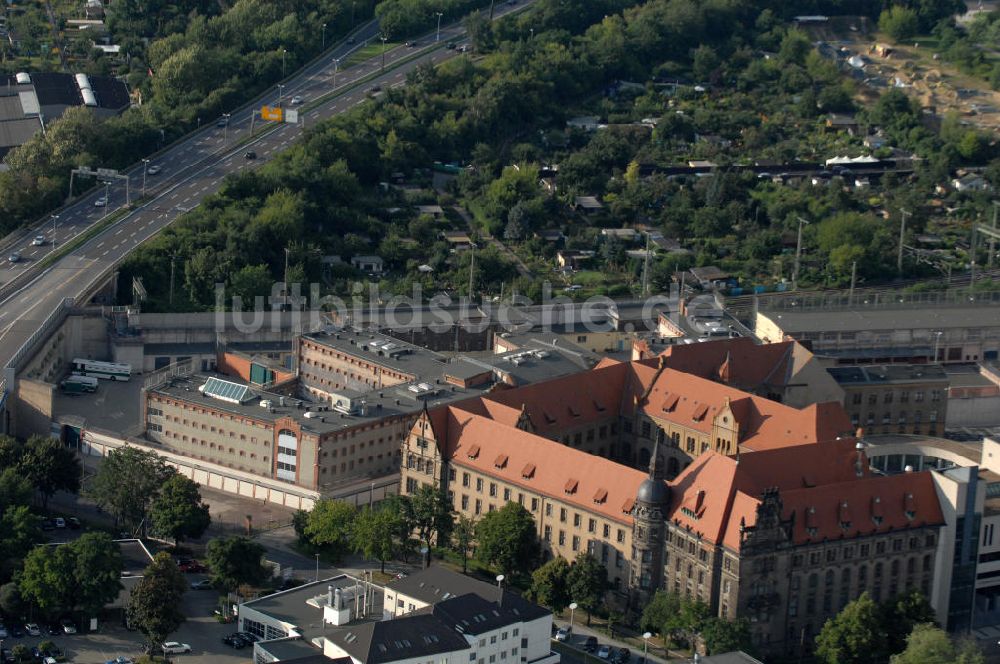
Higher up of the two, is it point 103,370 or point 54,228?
point 54,228

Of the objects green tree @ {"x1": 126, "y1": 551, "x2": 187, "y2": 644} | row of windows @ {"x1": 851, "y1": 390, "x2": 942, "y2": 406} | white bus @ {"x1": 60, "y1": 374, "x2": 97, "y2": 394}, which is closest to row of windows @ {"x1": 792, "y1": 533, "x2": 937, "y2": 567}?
row of windows @ {"x1": 851, "y1": 390, "x2": 942, "y2": 406}

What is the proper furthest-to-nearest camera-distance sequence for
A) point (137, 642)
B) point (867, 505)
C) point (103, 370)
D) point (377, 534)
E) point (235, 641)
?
1. point (103, 370)
2. point (377, 534)
3. point (867, 505)
4. point (137, 642)
5. point (235, 641)

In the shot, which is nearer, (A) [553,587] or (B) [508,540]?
(A) [553,587]

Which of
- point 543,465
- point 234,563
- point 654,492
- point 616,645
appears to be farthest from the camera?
point 543,465

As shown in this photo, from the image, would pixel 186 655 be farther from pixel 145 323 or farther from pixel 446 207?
pixel 446 207

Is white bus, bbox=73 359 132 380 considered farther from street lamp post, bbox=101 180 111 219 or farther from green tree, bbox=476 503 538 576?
green tree, bbox=476 503 538 576

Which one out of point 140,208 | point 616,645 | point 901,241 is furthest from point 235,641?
point 901,241

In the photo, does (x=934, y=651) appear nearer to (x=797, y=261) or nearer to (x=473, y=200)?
(x=797, y=261)
